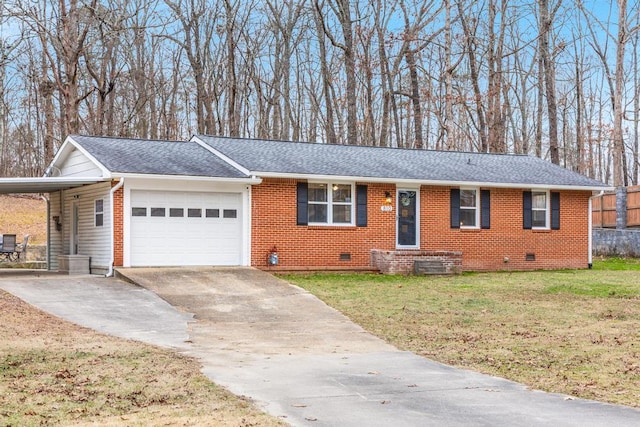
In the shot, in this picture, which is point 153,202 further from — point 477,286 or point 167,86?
point 167,86

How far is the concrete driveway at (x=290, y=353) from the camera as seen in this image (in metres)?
6.84

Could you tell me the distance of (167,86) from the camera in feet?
139

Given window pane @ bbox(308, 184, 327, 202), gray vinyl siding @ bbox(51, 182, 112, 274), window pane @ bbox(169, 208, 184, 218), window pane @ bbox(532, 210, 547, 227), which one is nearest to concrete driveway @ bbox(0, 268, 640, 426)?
gray vinyl siding @ bbox(51, 182, 112, 274)

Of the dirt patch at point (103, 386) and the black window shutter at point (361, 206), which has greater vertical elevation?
the black window shutter at point (361, 206)

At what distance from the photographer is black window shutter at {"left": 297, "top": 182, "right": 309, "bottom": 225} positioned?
2056 cm

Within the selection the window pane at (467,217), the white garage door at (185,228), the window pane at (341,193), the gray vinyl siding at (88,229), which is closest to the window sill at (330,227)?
the window pane at (341,193)

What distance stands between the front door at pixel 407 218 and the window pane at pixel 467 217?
1586mm

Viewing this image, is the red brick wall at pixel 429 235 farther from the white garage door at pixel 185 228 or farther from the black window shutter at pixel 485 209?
the white garage door at pixel 185 228

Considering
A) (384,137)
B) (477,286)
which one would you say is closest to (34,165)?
(384,137)

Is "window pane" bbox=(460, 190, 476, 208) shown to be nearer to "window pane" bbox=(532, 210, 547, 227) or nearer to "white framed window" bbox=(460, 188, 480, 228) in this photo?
"white framed window" bbox=(460, 188, 480, 228)

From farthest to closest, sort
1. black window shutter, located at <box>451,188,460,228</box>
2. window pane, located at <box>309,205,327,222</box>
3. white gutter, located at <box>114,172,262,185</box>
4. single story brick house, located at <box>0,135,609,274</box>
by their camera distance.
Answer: black window shutter, located at <box>451,188,460,228</box>, window pane, located at <box>309,205,327,222</box>, single story brick house, located at <box>0,135,609,274</box>, white gutter, located at <box>114,172,262,185</box>

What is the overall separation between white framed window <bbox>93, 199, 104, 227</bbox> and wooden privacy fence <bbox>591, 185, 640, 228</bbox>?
21.7m

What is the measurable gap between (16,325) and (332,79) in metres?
31.2

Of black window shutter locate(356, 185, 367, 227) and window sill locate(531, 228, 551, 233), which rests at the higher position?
black window shutter locate(356, 185, 367, 227)
